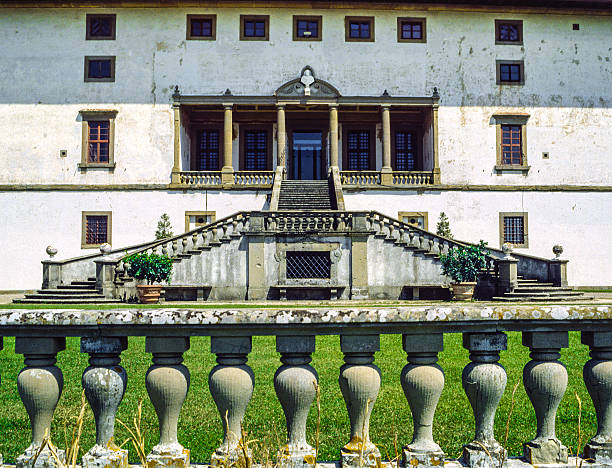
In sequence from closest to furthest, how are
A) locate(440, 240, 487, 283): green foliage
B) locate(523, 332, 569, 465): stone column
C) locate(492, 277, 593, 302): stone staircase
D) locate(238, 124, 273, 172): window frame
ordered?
1. locate(523, 332, 569, 465): stone column
2. locate(492, 277, 593, 302): stone staircase
3. locate(440, 240, 487, 283): green foliage
4. locate(238, 124, 273, 172): window frame

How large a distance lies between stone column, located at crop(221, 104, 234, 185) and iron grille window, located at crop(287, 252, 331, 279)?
7.49 m

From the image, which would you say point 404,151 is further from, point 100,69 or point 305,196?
point 100,69

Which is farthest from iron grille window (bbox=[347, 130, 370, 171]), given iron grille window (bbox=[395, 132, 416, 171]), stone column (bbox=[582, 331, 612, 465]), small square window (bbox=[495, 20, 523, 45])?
stone column (bbox=[582, 331, 612, 465])

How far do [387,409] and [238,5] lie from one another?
2676 cm

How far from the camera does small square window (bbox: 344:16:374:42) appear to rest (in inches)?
1157

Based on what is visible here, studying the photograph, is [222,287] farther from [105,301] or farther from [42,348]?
[42,348]

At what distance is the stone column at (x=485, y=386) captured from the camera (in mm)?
2973

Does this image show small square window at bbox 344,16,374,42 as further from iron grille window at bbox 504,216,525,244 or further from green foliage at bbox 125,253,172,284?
green foliage at bbox 125,253,172,284

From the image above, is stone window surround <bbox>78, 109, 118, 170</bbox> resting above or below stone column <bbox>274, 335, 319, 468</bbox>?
above

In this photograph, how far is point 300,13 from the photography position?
96.2ft

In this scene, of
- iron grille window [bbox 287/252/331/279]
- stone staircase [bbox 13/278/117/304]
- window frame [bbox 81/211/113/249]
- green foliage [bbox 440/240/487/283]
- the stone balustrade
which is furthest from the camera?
window frame [bbox 81/211/113/249]

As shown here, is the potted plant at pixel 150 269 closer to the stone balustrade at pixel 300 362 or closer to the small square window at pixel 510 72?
the stone balustrade at pixel 300 362

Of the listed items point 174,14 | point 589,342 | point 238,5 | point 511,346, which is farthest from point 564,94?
point 589,342

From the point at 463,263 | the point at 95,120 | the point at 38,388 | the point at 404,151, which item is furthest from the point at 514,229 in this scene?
the point at 38,388
